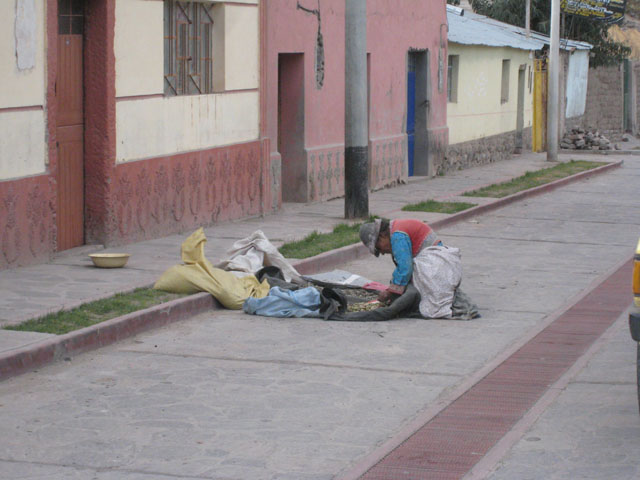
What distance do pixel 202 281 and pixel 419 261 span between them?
1896 millimetres

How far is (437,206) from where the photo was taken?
17.7 metres

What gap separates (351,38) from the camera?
1558 cm

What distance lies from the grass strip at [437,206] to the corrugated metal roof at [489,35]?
8239 mm

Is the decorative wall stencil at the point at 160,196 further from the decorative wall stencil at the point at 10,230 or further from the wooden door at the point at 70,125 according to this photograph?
the decorative wall stencil at the point at 10,230

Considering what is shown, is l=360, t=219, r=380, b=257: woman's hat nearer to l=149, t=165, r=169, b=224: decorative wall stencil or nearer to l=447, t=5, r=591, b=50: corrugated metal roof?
l=149, t=165, r=169, b=224: decorative wall stencil

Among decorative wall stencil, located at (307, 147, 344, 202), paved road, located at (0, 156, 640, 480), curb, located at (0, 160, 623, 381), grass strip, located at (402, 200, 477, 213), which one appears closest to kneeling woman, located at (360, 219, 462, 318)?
paved road, located at (0, 156, 640, 480)

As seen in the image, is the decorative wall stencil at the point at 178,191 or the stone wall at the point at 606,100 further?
the stone wall at the point at 606,100

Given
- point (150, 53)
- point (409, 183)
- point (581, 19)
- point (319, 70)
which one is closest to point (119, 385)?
point (150, 53)

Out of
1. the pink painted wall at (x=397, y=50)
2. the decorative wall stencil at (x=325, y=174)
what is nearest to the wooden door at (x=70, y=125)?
the decorative wall stencil at (x=325, y=174)

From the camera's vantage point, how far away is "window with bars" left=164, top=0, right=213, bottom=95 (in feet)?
45.6

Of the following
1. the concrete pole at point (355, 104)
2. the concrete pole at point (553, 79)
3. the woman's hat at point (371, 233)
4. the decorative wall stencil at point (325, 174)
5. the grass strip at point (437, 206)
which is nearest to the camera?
the woman's hat at point (371, 233)

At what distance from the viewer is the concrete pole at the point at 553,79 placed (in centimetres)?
2880

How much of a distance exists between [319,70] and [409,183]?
496 cm

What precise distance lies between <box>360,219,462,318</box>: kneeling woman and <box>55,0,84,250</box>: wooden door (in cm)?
390
